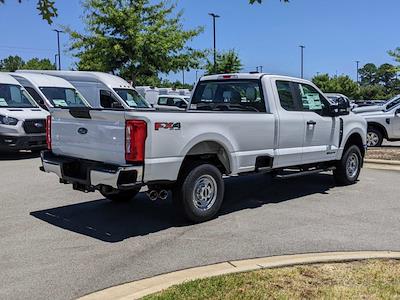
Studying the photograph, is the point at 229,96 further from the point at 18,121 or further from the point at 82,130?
the point at 18,121

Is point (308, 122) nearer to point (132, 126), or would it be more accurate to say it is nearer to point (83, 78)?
point (132, 126)

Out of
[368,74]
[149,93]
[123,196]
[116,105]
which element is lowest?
[123,196]

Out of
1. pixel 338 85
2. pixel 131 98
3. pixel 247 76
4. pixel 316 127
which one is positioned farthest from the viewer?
pixel 338 85

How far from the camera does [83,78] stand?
734 inches

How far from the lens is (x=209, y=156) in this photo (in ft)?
Result: 23.1

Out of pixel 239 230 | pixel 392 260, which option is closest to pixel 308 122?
pixel 239 230

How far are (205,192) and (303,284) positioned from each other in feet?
8.35

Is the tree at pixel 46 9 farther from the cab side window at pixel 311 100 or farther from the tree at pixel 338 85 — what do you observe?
the tree at pixel 338 85

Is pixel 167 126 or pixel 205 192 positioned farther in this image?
pixel 205 192

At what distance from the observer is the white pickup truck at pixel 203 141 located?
6000mm

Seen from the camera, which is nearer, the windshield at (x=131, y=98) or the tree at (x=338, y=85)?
the windshield at (x=131, y=98)

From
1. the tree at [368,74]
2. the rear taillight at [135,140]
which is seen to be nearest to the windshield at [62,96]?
the rear taillight at [135,140]

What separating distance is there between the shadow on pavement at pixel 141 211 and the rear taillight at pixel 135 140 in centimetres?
105

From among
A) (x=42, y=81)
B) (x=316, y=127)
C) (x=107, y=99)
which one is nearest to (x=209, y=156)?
(x=316, y=127)
